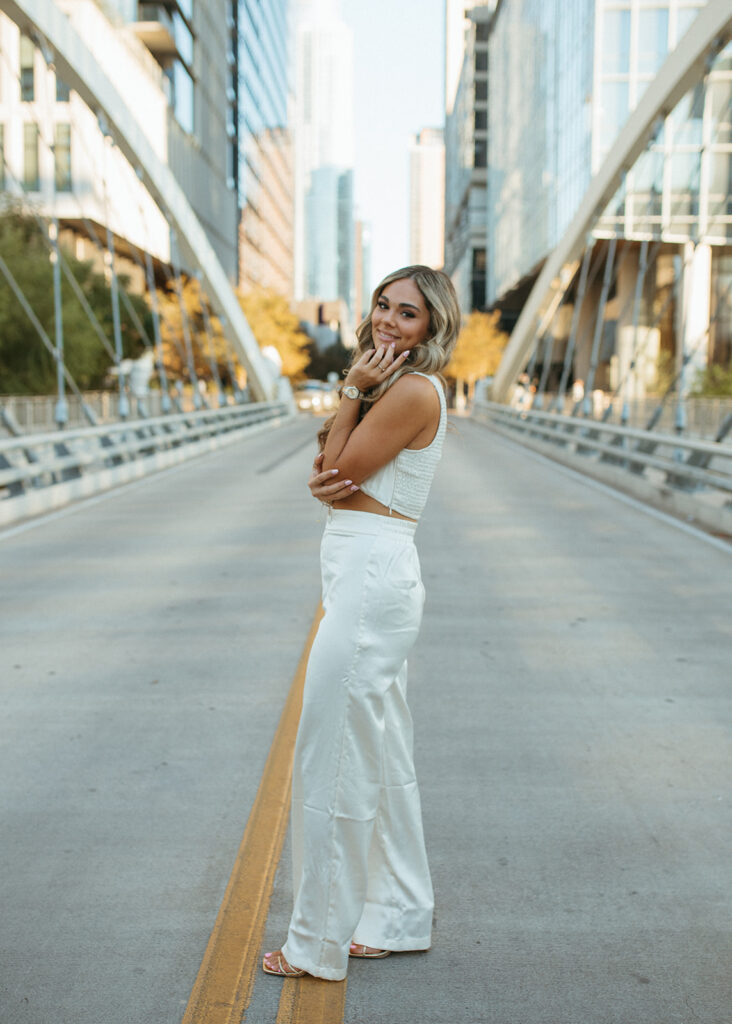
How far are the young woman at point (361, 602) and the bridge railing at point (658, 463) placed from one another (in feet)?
33.4

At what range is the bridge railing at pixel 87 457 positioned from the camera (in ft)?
46.6

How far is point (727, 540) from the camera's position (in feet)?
39.8

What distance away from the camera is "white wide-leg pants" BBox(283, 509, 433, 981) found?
3.14 meters

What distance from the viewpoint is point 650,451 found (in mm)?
17797

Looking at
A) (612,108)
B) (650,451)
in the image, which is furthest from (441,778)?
(612,108)

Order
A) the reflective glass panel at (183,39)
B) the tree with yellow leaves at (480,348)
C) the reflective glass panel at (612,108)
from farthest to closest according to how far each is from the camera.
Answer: the tree with yellow leaves at (480,348) < the reflective glass panel at (183,39) < the reflective glass panel at (612,108)

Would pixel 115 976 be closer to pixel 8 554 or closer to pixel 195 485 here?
pixel 8 554

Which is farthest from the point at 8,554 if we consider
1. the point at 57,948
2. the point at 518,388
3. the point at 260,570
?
the point at 518,388

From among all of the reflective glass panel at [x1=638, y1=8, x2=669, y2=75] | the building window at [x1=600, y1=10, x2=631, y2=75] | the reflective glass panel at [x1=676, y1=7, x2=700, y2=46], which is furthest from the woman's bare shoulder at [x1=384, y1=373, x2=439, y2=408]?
the reflective glass panel at [x1=676, y1=7, x2=700, y2=46]

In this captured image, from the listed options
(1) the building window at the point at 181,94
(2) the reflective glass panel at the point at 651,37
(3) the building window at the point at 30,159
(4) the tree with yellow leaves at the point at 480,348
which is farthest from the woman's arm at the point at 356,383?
(4) the tree with yellow leaves at the point at 480,348

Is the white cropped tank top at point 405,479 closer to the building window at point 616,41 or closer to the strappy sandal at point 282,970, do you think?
the strappy sandal at point 282,970

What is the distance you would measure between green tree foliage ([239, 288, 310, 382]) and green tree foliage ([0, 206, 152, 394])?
1063 inches

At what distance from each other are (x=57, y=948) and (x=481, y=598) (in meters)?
5.82

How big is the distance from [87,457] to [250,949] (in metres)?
14.3
